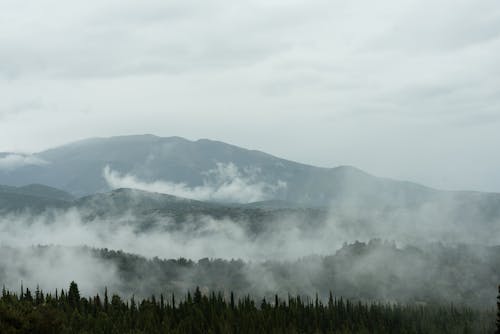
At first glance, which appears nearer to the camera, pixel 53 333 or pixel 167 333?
pixel 53 333

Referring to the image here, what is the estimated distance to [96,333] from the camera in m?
197

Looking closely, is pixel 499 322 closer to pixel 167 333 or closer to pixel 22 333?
pixel 167 333

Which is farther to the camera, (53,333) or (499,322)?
(499,322)

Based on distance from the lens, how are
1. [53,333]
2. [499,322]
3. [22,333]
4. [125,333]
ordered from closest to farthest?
[22,333] < [53,333] < [499,322] < [125,333]

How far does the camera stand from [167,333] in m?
194

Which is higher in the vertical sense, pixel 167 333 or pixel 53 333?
pixel 53 333

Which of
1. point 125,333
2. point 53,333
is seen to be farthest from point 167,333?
point 53,333

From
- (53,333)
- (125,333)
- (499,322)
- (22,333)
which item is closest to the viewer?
(22,333)

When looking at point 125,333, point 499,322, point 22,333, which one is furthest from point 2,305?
point 499,322

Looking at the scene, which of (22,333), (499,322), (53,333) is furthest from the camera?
(499,322)

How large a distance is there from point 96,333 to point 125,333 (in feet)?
52.7

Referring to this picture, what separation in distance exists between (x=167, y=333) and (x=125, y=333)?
14034 mm

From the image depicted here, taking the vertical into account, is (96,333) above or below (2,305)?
below

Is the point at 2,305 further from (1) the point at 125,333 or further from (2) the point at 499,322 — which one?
(2) the point at 499,322
